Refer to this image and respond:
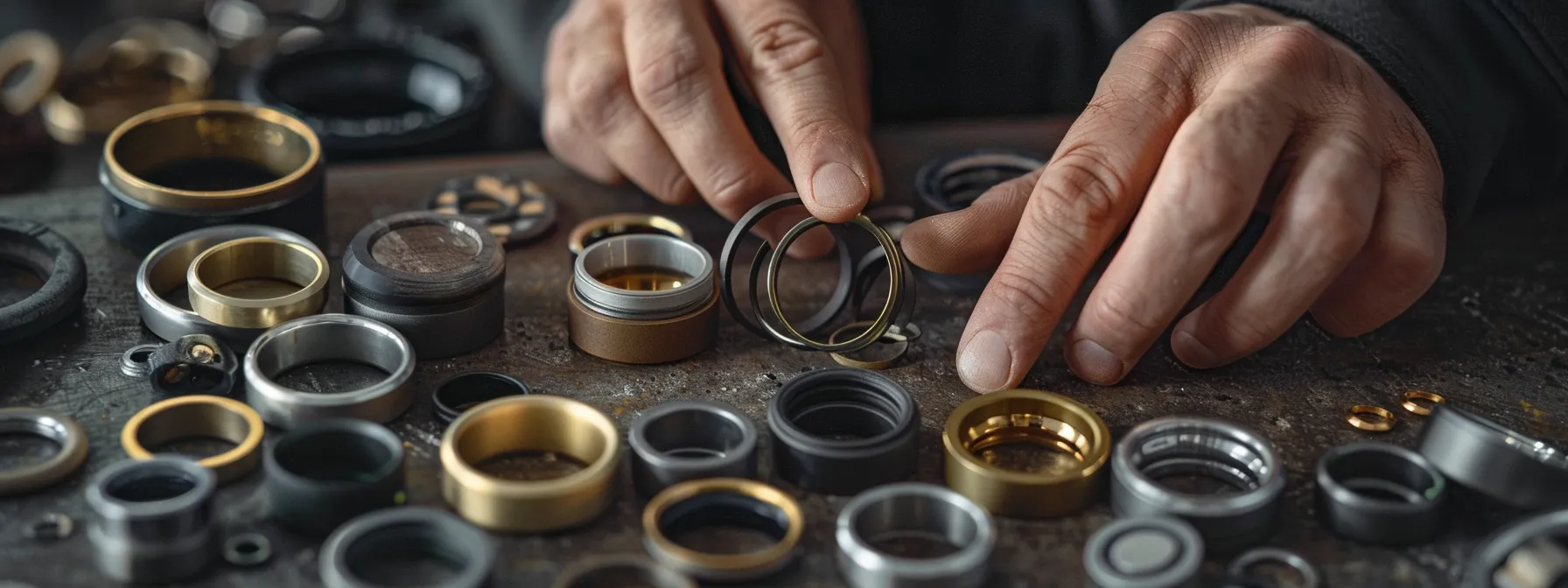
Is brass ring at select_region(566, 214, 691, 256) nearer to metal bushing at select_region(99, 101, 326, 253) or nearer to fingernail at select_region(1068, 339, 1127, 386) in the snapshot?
metal bushing at select_region(99, 101, 326, 253)

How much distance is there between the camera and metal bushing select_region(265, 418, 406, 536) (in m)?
1.63

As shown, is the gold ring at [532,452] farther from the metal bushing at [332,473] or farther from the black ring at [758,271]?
the black ring at [758,271]

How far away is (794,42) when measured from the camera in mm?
2291

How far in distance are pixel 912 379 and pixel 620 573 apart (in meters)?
0.62

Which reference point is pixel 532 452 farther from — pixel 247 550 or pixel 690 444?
pixel 247 550

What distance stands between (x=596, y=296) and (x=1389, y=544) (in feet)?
3.58

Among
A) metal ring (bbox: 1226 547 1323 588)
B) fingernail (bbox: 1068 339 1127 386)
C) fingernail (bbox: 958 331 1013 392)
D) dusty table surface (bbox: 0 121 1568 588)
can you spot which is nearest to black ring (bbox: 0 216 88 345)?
dusty table surface (bbox: 0 121 1568 588)

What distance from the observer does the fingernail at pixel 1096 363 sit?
1987 millimetres

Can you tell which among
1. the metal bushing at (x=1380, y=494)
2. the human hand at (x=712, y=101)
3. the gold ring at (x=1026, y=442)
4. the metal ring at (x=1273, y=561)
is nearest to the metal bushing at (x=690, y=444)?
the gold ring at (x=1026, y=442)

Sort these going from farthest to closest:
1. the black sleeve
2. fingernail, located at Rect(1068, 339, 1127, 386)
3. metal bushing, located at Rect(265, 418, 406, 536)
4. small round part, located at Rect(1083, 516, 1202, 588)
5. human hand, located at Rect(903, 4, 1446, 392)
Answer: the black sleeve
fingernail, located at Rect(1068, 339, 1127, 386)
human hand, located at Rect(903, 4, 1446, 392)
metal bushing, located at Rect(265, 418, 406, 536)
small round part, located at Rect(1083, 516, 1202, 588)

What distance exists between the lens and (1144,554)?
1.58 meters

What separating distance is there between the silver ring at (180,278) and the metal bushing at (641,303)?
42 centimetres

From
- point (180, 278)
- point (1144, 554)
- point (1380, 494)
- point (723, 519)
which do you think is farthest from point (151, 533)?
point (1380, 494)

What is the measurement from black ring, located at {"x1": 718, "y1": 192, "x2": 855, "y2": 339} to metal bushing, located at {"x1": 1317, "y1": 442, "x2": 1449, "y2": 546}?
740 mm
